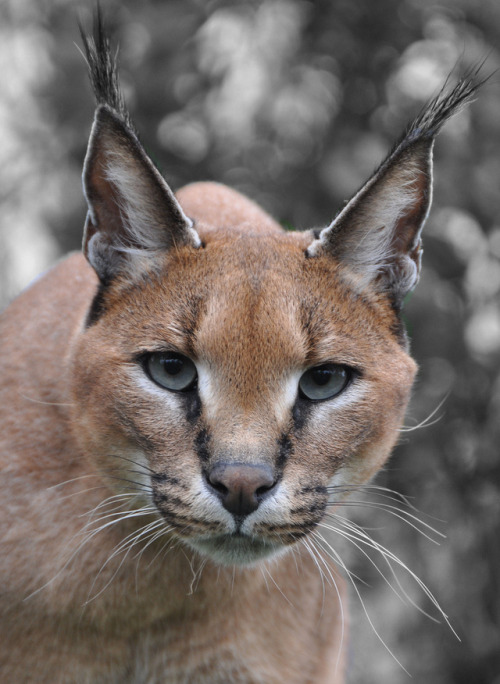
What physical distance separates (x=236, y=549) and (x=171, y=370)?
620 mm

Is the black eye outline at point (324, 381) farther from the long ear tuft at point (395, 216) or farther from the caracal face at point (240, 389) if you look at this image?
the long ear tuft at point (395, 216)

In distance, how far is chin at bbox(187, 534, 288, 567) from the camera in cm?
308

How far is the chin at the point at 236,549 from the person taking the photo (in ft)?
10.1

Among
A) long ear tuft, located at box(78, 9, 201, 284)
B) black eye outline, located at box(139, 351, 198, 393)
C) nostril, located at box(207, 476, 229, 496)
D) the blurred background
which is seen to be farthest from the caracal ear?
the blurred background

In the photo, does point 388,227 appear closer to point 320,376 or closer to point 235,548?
point 320,376

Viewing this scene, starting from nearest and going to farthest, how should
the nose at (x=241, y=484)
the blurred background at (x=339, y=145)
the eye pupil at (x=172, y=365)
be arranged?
1. the nose at (x=241, y=484)
2. the eye pupil at (x=172, y=365)
3. the blurred background at (x=339, y=145)

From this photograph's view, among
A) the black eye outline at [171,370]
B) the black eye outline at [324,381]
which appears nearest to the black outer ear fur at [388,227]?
the black eye outline at [324,381]

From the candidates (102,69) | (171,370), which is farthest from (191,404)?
(102,69)

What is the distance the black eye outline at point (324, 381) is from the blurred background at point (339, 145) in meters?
2.69

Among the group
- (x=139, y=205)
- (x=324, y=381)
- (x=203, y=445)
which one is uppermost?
(x=139, y=205)

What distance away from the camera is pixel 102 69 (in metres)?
3.20

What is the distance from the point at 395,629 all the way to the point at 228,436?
500 cm

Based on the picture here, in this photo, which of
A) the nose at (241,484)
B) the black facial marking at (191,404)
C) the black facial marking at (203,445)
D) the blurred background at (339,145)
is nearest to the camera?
the nose at (241,484)

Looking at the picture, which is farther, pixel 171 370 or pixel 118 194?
pixel 118 194
